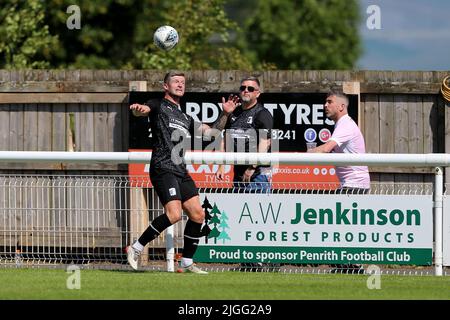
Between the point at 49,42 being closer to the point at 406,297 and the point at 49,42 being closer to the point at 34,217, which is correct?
the point at 34,217

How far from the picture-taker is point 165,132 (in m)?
12.5

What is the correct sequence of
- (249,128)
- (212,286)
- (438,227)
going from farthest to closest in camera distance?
(249,128)
(438,227)
(212,286)

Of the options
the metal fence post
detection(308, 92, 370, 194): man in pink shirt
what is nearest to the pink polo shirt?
detection(308, 92, 370, 194): man in pink shirt

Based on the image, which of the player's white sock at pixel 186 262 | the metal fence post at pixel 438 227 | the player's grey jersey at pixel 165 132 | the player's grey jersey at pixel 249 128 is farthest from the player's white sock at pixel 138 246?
the metal fence post at pixel 438 227

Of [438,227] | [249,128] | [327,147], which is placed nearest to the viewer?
[438,227]

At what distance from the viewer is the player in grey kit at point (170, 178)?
12.4m

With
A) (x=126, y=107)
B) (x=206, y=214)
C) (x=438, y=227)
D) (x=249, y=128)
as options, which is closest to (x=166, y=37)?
(x=249, y=128)

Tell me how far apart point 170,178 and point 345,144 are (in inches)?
95.0

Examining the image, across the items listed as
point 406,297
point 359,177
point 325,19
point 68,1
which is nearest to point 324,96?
point 359,177

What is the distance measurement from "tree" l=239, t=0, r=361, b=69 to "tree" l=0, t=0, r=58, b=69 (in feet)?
97.2

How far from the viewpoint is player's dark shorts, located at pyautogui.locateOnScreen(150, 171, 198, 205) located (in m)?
12.3

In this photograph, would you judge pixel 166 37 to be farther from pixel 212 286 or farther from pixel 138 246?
pixel 212 286

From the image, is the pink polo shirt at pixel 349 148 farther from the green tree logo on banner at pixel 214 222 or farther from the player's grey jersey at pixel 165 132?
the player's grey jersey at pixel 165 132

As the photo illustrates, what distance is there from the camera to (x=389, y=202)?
13.1 meters
